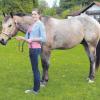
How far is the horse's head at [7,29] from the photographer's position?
8.59 meters

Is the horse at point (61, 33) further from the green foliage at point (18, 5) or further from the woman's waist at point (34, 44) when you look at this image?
the green foliage at point (18, 5)

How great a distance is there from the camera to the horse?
8.76 metres

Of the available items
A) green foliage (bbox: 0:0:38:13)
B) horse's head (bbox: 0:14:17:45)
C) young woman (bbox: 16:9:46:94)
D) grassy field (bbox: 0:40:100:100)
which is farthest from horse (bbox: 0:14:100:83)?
green foliage (bbox: 0:0:38:13)

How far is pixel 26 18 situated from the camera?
9.12 meters

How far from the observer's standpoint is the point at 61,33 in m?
9.58

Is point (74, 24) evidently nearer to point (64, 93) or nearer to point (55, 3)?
point (64, 93)

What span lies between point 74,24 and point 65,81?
65.6 inches

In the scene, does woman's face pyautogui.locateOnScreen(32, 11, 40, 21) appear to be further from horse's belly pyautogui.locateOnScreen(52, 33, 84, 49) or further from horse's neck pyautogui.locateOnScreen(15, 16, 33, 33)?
horse's belly pyautogui.locateOnScreen(52, 33, 84, 49)

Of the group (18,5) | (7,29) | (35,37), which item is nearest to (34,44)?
(35,37)

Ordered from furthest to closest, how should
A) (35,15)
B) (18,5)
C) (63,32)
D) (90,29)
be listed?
(18,5)
(90,29)
(63,32)
(35,15)

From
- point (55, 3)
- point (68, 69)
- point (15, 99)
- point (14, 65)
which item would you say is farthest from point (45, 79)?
point (55, 3)

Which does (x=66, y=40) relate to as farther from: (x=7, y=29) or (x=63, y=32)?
(x=7, y=29)

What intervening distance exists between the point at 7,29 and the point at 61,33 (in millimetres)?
1654

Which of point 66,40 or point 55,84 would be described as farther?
point 66,40
